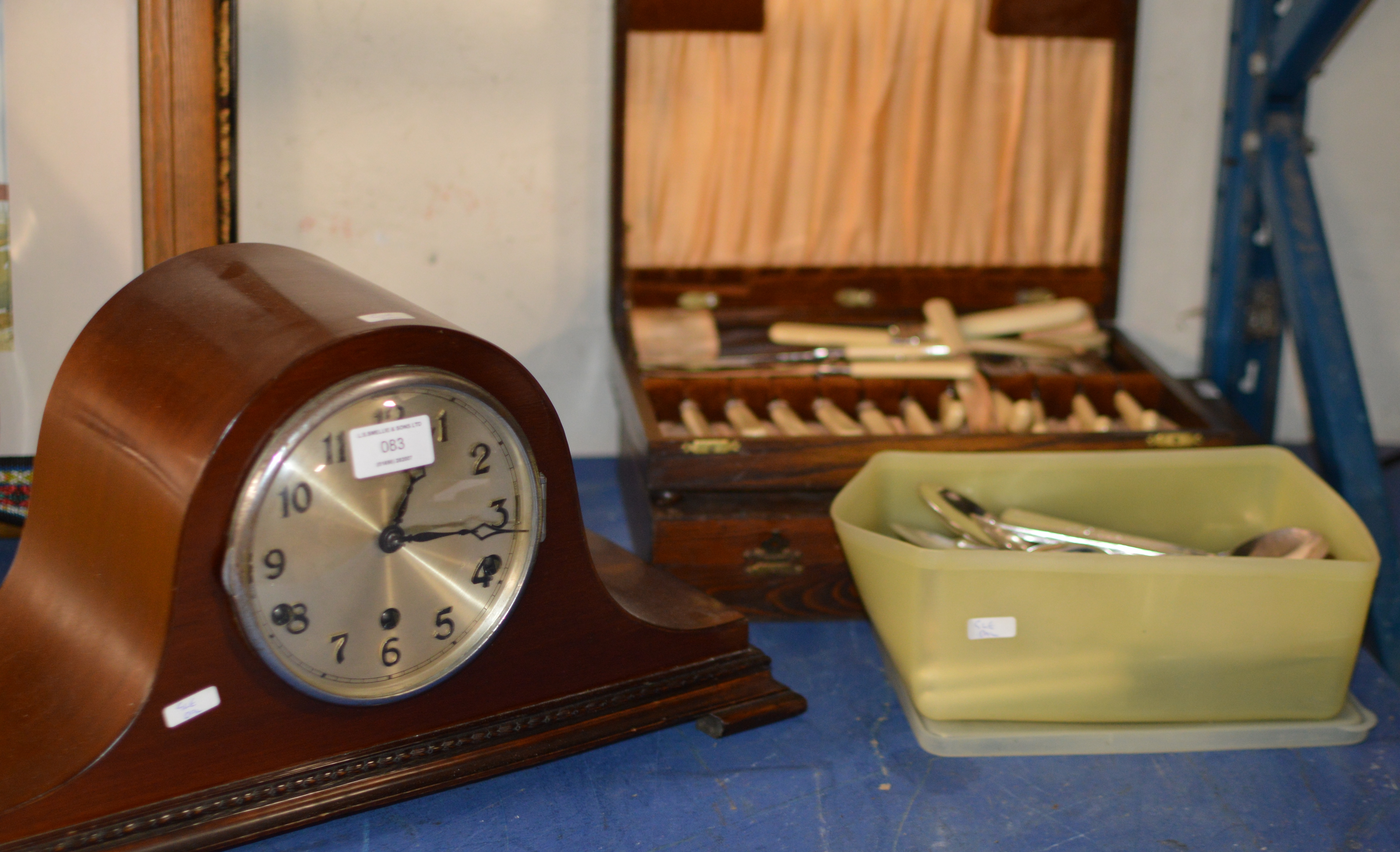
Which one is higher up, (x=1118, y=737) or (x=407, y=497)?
(x=407, y=497)

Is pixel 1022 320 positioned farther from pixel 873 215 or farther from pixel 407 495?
pixel 407 495

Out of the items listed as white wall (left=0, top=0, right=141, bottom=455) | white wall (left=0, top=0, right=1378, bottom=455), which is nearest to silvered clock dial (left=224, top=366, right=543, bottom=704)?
white wall (left=0, top=0, right=141, bottom=455)

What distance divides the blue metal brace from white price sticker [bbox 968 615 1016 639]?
0.64m

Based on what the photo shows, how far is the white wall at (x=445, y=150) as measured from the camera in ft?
6.03

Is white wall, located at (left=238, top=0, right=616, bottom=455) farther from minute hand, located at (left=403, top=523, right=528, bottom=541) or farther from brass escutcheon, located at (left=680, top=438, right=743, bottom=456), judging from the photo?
minute hand, located at (left=403, top=523, right=528, bottom=541)

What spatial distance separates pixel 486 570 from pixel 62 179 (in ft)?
3.11

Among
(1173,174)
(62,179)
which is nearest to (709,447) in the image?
(62,179)

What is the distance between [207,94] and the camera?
5.22 feet

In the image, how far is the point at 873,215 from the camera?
1.99m

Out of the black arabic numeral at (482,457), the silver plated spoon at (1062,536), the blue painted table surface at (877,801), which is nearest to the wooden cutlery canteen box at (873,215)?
the silver plated spoon at (1062,536)

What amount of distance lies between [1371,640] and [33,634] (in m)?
1.57

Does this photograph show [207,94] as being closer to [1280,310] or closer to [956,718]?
[956,718]

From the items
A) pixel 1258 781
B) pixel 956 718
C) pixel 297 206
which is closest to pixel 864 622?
pixel 956 718

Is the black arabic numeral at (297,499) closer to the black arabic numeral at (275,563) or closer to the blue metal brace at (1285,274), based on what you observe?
the black arabic numeral at (275,563)
